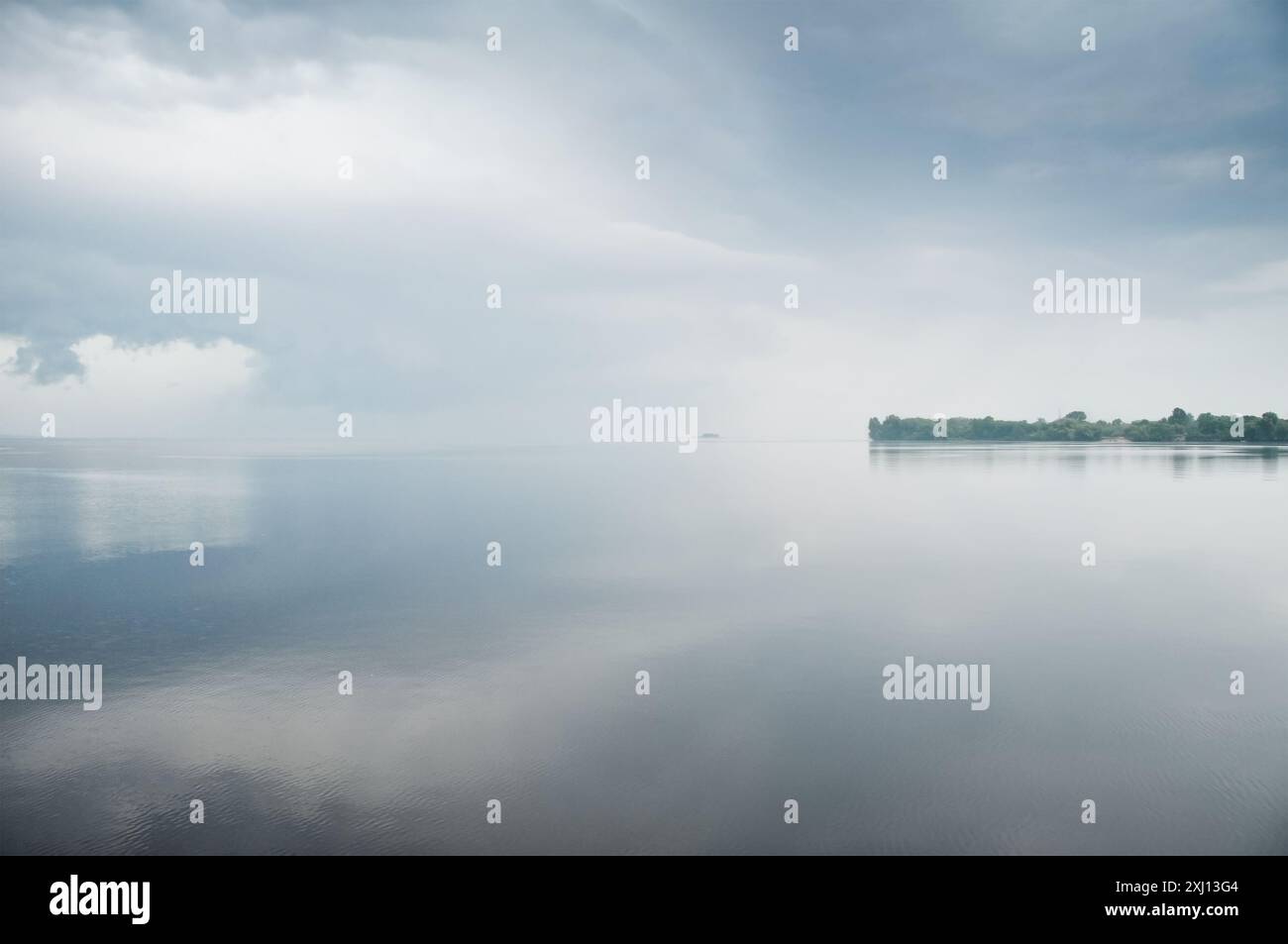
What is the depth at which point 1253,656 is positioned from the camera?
47.1 feet

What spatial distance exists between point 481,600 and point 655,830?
438 inches

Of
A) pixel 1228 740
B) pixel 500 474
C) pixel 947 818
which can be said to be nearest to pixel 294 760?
pixel 947 818

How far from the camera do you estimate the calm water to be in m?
8.70

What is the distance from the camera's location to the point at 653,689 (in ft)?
41.8

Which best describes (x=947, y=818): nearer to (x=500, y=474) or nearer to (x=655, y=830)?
(x=655, y=830)

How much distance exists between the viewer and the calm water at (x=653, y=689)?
28.6 feet
